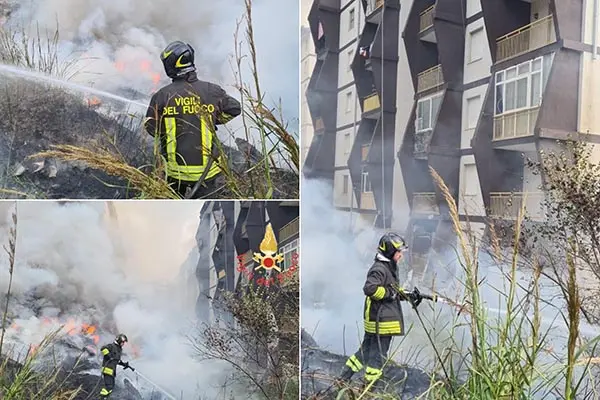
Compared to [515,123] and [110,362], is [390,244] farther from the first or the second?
[110,362]

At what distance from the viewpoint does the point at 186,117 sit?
7.28 ft

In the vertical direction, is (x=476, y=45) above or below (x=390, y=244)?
above

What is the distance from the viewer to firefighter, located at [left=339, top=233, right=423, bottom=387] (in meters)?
2.24

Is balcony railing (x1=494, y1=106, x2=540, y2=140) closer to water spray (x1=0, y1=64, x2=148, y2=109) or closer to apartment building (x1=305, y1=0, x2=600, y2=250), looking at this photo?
apartment building (x1=305, y1=0, x2=600, y2=250)

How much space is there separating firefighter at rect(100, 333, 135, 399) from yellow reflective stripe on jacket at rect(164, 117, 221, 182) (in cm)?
71

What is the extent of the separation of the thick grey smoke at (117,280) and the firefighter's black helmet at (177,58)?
1.73ft

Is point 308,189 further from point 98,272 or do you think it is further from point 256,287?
point 98,272

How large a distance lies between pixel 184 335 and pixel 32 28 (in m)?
1.35

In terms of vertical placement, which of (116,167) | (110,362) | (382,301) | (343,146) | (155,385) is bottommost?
(155,385)

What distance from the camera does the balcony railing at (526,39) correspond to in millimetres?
2062

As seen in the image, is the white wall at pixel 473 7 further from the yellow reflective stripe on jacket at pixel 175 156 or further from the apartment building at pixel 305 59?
the yellow reflective stripe on jacket at pixel 175 156

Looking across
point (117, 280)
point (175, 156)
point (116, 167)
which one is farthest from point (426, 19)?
point (117, 280)

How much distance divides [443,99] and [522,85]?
11.7 inches

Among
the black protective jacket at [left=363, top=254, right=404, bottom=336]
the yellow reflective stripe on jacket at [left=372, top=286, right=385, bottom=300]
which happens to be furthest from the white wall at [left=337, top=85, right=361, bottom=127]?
the yellow reflective stripe on jacket at [left=372, top=286, right=385, bottom=300]
